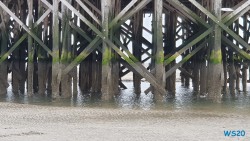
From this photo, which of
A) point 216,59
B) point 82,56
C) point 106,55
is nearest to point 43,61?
point 82,56

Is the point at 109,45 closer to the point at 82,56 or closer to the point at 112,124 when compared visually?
the point at 82,56

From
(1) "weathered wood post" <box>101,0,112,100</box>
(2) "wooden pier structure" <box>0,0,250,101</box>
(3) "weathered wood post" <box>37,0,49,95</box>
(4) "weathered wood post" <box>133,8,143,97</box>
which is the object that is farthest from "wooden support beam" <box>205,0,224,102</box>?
(3) "weathered wood post" <box>37,0,49,95</box>

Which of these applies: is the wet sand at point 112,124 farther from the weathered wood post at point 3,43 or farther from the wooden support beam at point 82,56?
the weathered wood post at point 3,43

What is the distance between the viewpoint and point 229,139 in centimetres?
778

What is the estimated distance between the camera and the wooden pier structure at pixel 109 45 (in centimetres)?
1254

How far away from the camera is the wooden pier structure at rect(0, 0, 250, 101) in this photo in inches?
494

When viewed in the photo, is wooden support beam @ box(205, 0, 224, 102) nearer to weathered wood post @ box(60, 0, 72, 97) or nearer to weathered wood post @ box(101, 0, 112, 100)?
weathered wood post @ box(101, 0, 112, 100)

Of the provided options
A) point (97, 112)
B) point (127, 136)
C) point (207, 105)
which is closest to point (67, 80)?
point (97, 112)

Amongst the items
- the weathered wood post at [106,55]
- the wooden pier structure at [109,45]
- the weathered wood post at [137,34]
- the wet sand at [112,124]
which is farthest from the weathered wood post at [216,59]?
the weathered wood post at [137,34]

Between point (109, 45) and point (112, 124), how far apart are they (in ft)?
Result: 12.8

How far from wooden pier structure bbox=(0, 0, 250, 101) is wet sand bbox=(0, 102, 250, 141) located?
5.17 feet

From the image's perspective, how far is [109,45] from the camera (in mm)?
12852

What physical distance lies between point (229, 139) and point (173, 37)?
349 inches

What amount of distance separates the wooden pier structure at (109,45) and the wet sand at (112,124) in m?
1.57
